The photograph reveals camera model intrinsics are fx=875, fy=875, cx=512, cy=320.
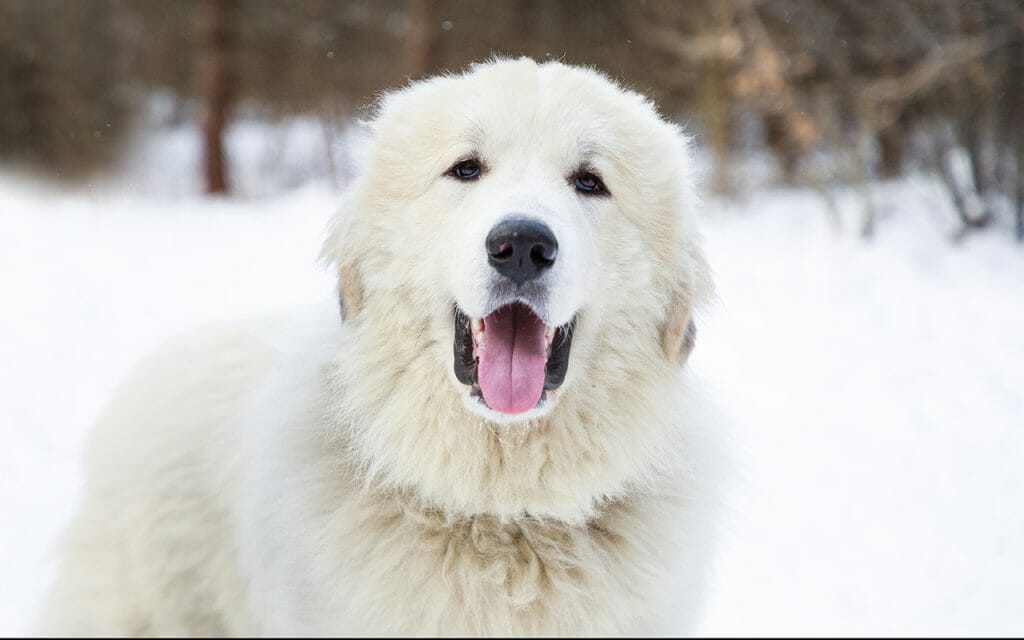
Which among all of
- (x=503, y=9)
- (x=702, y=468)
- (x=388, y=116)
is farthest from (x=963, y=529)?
(x=503, y=9)

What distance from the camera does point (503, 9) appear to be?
8.76 m

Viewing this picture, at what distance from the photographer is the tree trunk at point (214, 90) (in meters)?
12.3

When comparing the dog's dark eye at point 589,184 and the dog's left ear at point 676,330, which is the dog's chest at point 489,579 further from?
the dog's dark eye at point 589,184

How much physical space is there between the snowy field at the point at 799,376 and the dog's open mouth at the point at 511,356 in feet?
2.07

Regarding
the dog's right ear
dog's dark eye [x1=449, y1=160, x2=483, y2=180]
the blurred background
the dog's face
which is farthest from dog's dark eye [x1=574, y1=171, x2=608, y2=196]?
the dog's right ear

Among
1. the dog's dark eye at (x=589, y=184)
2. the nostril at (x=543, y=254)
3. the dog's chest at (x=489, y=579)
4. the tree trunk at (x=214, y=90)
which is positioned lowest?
the dog's chest at (x=489, y=579)

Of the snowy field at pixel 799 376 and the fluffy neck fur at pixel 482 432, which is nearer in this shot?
the fluffy neck fur at pixel 482 432

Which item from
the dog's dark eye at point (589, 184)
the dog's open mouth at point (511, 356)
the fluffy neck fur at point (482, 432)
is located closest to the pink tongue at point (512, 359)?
the dog's open mouth at point (511, 356)

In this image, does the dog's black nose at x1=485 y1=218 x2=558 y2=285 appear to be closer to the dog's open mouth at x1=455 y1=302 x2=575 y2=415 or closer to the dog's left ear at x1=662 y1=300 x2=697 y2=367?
the dog's open mouth at x1=455 y1=302 x2=575 y2=415

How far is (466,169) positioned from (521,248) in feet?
1.36

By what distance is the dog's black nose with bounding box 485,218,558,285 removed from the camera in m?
2.00

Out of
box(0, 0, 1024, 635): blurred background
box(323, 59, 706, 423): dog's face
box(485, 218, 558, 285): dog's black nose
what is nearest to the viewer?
box(485, 218, 558, 285): dog's black nose

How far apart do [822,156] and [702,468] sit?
23.6 feet

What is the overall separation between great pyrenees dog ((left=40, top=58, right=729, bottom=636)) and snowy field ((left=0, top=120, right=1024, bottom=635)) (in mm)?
360
